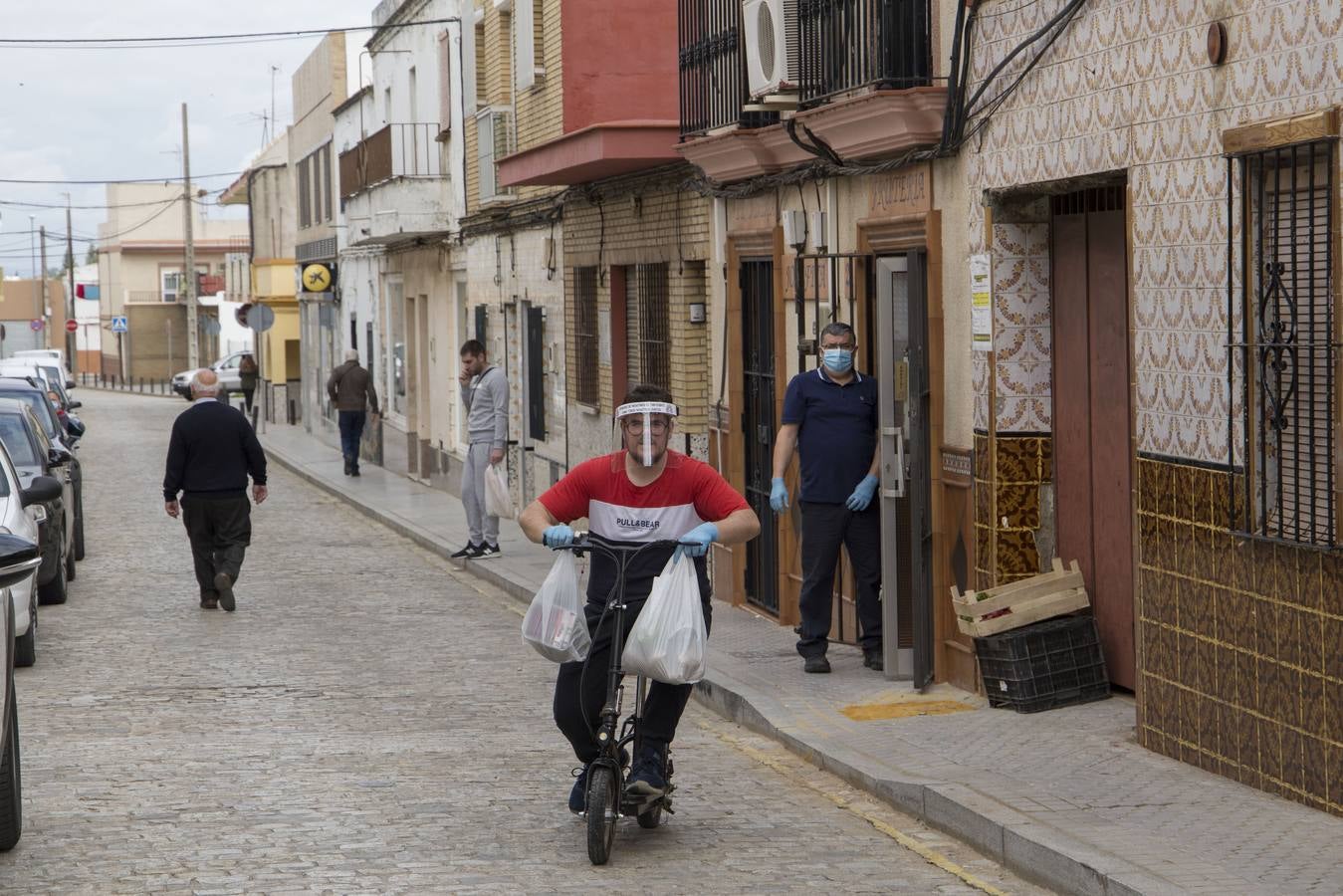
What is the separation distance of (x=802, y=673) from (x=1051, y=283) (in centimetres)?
259

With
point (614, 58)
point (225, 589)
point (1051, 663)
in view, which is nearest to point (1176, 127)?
point (1051, 663)

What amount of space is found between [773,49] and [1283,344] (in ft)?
18.9

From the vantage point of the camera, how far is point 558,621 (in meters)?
7.39

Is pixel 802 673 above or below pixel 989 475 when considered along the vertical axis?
below

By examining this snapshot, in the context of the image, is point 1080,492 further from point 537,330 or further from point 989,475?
point 537,330

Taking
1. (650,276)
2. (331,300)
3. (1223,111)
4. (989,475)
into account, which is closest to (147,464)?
(331,300)

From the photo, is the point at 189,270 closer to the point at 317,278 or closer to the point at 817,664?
the point at 317,278

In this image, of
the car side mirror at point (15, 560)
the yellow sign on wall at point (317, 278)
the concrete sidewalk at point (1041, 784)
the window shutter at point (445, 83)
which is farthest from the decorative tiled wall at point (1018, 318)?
the yellow sign on wall at point (317, 278)

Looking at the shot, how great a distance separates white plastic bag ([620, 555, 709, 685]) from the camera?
23.7 feet

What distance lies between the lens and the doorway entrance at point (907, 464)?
34.0 ft

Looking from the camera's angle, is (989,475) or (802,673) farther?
(802,673)

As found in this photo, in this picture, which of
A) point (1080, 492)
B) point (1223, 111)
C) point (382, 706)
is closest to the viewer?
point (1223, 111)

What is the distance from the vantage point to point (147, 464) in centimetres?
3303

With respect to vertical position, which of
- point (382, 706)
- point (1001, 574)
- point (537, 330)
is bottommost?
point (382, 706)
